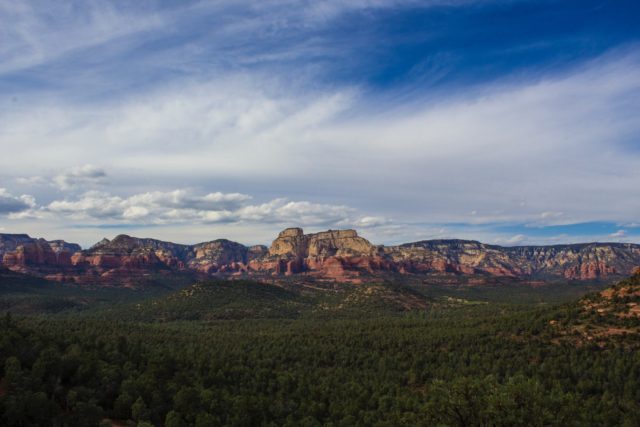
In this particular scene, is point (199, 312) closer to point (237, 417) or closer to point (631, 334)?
point (237, 417)

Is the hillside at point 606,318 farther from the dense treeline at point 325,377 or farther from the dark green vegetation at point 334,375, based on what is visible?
the dense treeline at point 325,377

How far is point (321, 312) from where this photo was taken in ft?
622

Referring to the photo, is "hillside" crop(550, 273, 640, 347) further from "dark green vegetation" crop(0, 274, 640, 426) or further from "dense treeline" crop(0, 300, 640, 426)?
"dense treeline" crop(0, 300, 640, 426)

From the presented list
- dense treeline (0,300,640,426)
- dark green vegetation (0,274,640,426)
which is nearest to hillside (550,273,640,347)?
dark green vegetation (0,274,640,426)

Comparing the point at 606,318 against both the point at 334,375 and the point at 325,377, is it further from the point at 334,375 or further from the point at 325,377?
the point at 325,377

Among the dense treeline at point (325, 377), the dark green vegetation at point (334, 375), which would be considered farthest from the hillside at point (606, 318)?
the dense treeline at point (325, 377)

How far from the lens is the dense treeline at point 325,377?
4288 centimetres

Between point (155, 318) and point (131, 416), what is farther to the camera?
point (155, 318)

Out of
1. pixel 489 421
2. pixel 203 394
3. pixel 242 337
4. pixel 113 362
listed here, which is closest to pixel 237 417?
pixel 203 394

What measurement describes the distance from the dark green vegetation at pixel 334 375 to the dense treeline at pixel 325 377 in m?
0.23

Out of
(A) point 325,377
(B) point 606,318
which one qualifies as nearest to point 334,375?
(A) point 325,377

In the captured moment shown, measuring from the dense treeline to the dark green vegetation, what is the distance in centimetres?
23

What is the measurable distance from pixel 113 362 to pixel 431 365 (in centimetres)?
6115

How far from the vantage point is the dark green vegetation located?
4316cm
